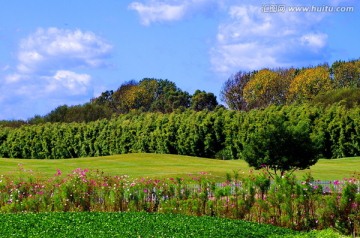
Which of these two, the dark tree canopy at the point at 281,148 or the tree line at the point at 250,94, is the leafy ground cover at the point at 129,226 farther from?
the tree line at the point at 250,94

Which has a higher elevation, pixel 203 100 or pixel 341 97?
pixel 203 100

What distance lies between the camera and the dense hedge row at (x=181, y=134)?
33812 mm

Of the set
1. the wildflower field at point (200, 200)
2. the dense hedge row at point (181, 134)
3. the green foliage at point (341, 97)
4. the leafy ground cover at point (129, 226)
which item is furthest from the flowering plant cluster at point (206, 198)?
the green foliage at point (341, 97)

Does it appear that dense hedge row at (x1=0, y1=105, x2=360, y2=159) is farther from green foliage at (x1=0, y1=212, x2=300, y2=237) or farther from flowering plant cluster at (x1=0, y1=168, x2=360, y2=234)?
green foliage at (x1=0, y1=212, x2=300, y2=237)

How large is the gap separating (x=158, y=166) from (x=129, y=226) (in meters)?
20.1

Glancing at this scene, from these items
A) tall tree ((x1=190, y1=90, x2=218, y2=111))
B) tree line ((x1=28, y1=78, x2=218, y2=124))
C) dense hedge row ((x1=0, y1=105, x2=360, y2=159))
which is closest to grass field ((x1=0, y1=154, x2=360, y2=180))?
dense hedge row ((x1=0, y1=105, x2=360, y2=159))

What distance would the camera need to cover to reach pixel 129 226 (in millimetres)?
10531

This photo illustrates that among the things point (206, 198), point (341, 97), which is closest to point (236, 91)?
point (341, 97)

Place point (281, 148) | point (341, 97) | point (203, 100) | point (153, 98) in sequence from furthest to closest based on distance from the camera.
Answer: point (153, 98)
point (203, 100)
point (341, 97)
point (281, 148)

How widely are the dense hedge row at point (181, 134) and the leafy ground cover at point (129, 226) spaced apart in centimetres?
1765

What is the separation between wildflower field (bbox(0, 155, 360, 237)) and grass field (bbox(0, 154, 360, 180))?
1199cm

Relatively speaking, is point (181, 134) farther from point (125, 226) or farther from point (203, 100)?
point (203, 100)

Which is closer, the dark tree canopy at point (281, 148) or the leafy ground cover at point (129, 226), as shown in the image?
the leafy ground cover at point (129, 226)

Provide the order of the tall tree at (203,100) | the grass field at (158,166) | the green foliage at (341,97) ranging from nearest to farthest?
the grass field at (158,166) < the green foliage at (341,97) < the tall tree at (203,100)
